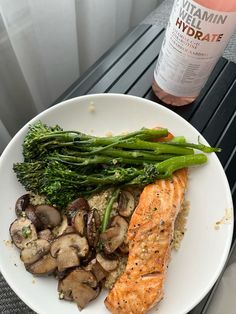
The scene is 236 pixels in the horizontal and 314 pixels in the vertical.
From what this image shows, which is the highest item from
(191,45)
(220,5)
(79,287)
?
(220,5)

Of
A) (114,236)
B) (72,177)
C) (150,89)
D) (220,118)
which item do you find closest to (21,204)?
(72,177)

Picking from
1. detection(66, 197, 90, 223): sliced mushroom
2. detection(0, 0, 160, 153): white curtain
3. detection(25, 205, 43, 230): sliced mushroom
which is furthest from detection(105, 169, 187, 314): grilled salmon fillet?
detection(0, 0, 160, 153): white curtain

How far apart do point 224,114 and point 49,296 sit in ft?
2.44

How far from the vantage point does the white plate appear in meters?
0.85

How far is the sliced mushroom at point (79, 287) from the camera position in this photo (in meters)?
0.83

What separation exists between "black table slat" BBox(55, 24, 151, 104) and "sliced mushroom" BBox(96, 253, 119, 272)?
0.53 metres

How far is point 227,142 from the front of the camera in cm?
109

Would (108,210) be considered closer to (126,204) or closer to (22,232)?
(126,204)

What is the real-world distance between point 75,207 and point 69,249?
113 mm

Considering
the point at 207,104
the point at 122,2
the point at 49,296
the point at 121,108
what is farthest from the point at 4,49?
the point at 49,296

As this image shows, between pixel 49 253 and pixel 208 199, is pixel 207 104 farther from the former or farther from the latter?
pixel 49 253

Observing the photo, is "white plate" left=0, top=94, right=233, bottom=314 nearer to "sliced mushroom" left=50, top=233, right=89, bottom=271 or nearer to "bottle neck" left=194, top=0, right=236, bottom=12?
"sliced mushroom" left=50, top=233, right=89, bottom=271

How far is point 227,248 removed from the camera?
2.91 feet

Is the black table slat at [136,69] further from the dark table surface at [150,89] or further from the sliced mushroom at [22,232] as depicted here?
the sliced mushroom at [22,232]
